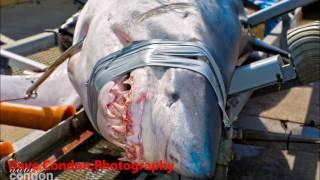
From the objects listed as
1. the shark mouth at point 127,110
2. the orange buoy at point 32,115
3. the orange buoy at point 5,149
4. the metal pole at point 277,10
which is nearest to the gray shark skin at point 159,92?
the shark mouth at point 127,110

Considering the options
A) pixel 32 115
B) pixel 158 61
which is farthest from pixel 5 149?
pixel 158 61

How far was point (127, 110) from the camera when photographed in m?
1.74

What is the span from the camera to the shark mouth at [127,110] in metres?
1.73

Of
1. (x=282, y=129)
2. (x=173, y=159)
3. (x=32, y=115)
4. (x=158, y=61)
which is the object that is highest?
(x=158, y=61)

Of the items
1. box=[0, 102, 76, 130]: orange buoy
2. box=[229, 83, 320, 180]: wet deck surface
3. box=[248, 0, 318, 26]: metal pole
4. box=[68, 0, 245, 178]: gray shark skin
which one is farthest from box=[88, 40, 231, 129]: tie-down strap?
box=[248, 0, 318, 26]: metal pole

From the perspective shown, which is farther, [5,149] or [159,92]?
[5,149]

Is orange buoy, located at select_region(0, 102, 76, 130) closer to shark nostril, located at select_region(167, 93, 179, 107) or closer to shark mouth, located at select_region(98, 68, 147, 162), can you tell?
shark mouth, located at select_region(98, 68, 147, 162)

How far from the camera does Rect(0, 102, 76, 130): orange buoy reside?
2.72 metres

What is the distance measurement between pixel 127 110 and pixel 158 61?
0.74 ft

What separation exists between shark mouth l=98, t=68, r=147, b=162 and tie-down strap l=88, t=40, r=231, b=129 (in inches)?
1.8

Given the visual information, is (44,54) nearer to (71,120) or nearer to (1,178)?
(71,120)

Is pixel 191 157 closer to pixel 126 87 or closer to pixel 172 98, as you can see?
pixel 172 98

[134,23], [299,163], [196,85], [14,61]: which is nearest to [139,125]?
[196,85]

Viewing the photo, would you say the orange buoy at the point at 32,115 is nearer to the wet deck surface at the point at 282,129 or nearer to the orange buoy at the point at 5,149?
the orange buoy at the point at 5,149
